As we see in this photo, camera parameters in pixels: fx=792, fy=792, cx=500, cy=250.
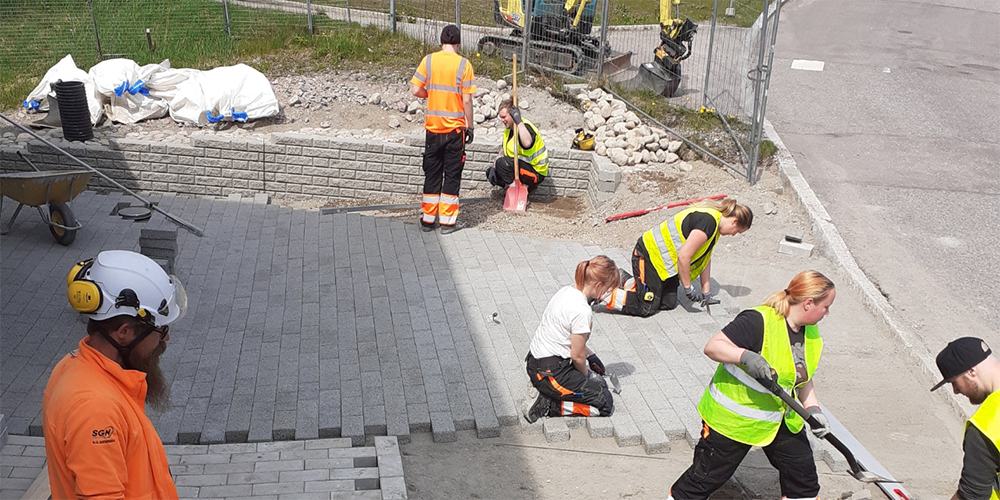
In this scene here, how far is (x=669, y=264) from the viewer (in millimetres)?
7051

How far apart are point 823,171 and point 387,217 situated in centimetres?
610

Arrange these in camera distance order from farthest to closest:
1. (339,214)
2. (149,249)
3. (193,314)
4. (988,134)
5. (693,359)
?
(988,134) → (339,214) → (149,249) → (193,314) → (693,359)

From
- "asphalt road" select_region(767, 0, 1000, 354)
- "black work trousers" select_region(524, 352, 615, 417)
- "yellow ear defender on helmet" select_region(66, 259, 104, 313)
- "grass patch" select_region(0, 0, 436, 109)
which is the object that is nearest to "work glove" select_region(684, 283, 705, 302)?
"black work trousers" select_region(524, 352, 615, 417)

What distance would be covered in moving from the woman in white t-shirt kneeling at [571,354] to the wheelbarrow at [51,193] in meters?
5.21

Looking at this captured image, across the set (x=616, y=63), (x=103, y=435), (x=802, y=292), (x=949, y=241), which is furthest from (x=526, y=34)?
(x=103, y=435)

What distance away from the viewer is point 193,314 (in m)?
6.91

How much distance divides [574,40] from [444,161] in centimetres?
587

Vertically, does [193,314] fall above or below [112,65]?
below

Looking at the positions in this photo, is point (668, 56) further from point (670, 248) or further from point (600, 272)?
point (600, 272)

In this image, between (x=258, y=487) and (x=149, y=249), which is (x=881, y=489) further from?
(x=149, y=249)

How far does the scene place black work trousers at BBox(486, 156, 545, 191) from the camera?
10.1 meters

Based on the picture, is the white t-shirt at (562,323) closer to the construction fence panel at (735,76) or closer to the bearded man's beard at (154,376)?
the bearded man's beard at (154,376)

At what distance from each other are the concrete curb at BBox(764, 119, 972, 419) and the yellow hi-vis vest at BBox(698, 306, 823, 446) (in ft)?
9.03

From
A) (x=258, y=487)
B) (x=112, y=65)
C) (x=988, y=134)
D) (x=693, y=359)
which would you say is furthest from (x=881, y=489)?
(x=112, y=65)
